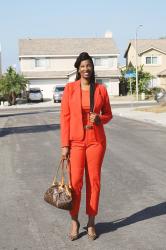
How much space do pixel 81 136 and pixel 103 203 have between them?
2.15m

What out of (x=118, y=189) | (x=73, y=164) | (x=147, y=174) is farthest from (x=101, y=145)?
(x=147, y=174)

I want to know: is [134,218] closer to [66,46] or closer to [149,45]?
[66,46]

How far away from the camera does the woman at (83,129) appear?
5.86 metres

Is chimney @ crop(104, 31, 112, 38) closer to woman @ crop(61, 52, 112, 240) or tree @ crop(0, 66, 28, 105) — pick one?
tree @ crop(0, 66, 28, 105)

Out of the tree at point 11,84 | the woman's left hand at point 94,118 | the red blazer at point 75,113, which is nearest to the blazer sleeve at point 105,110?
the red blazer at point 75,113

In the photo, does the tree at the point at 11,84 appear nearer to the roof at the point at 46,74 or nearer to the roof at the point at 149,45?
the roof at the point at 46,74

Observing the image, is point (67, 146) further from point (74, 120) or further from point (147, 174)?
point (147, 174)

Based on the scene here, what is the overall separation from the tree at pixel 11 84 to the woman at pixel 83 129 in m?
47.9

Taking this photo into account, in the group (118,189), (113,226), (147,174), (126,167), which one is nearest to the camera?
(113,226)

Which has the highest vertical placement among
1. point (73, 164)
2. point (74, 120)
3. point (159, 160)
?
point (74, 120)

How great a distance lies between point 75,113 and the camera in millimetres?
5863

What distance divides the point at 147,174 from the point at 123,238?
4379 millimetres

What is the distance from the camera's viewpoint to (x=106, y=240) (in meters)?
5.91

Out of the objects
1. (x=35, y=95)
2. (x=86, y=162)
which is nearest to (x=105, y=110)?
(x=86, y=162)
